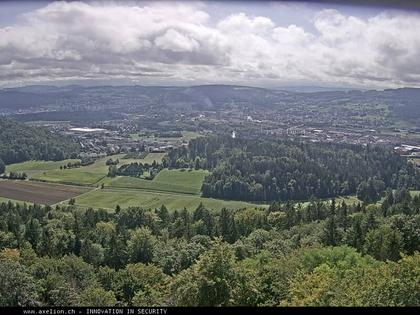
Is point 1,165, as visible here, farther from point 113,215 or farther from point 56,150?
point 56,150

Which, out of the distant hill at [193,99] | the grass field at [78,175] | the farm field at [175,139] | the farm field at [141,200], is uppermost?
the distant hill at [193,99]

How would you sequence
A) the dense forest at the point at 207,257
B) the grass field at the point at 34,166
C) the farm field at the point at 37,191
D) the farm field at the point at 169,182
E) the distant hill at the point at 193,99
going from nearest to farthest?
the dense forest at the point at 207,257
the farm field at the point at 37,191
the grass field at the point at 34,166
the farm field at the point at 169,182
the distant hill at the point at 193,99

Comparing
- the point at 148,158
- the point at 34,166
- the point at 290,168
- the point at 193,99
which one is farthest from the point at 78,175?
the point at 193,99

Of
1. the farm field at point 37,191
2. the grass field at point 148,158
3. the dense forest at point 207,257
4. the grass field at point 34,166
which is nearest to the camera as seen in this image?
the dense forest at point 207,257

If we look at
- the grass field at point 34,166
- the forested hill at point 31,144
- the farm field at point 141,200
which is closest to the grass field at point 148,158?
the grass field at point 34,166

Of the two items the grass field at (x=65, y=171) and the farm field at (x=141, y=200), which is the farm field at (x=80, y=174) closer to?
the grass field at (x=65, y=171)
